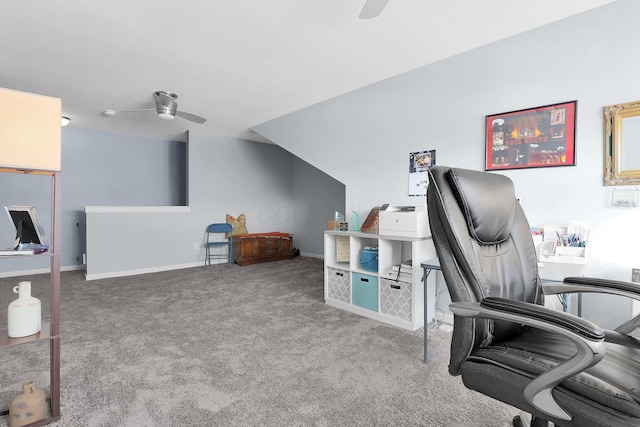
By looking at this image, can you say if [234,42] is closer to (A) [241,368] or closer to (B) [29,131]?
(B) [29,131]

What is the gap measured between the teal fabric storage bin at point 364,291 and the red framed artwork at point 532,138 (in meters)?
1.42

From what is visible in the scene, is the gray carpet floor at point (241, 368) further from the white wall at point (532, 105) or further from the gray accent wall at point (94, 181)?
the gray accent wall at point (94, 181)

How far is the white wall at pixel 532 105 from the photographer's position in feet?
6.81

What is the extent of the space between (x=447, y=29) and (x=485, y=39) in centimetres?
37

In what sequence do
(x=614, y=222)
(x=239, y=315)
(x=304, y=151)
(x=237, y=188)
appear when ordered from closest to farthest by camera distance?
(x=614, y=222) → (x=239, y=315) → (x=304, y=151) → (x=237, y=188)

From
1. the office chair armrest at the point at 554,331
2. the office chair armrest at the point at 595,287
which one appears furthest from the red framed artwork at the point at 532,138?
the office chair armrest at the point at 554,331

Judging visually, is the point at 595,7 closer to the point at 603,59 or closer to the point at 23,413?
the point at 603,59

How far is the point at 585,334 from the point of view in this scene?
0.81m

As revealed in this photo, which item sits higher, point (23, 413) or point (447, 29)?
point (447, 29)

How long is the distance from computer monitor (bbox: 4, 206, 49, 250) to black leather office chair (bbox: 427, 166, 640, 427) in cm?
186

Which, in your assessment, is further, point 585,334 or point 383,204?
point 383,204

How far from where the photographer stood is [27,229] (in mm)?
1608

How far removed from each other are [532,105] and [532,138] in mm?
247

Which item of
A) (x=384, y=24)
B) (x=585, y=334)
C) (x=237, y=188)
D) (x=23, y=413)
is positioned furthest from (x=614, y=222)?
(x=237, y=188)
